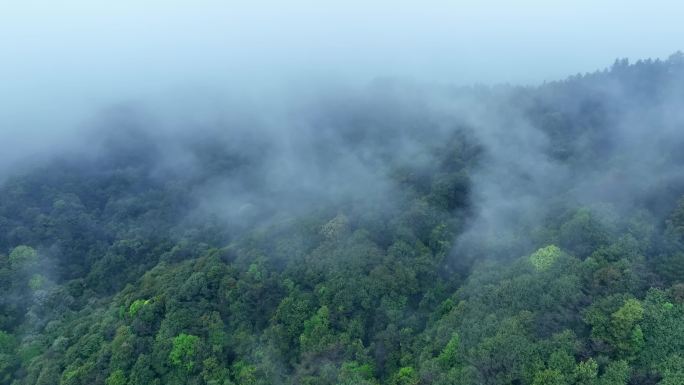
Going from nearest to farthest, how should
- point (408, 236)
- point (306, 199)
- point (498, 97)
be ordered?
1. point (408, 236)
2. point (306, 199)
3. point (498, 97)

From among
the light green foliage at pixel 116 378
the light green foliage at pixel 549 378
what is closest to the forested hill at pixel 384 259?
the light green foliage at pixel 116 378

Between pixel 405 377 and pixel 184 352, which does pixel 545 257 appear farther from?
pixel 184 352

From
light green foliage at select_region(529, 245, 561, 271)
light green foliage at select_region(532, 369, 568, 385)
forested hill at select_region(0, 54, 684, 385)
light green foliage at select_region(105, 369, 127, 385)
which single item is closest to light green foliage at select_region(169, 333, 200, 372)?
forested hill at select_region(0, 54, 684, 385)

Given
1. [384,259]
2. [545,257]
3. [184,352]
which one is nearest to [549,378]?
[545,257]

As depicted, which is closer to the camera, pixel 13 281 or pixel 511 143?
pixel 13 281

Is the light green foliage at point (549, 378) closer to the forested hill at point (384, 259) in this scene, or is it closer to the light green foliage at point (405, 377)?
the forested hill at point (384, 259)

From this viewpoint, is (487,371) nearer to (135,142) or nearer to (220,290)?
(220,290)

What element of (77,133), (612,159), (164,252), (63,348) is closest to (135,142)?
(77,133)
